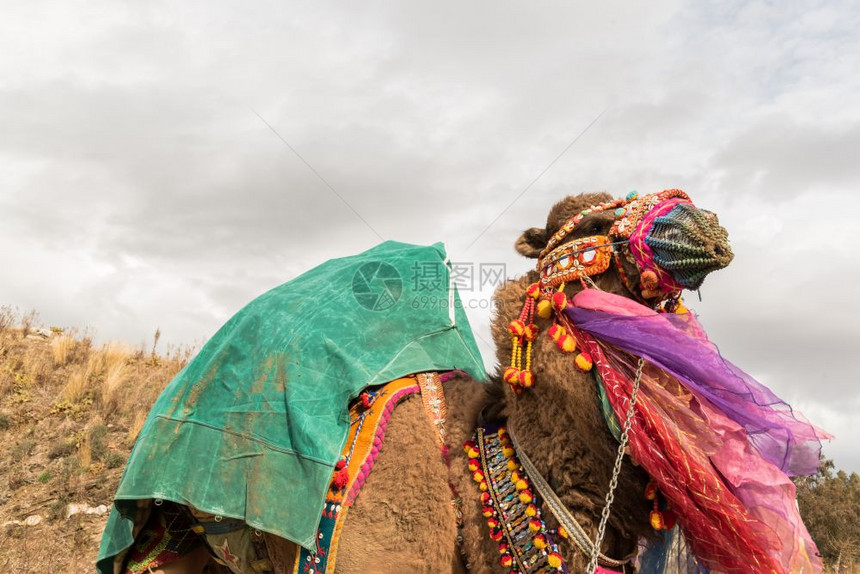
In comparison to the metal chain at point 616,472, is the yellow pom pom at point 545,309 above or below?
above

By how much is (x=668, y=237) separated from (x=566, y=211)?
2.32ft

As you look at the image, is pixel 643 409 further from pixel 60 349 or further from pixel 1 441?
pixel 60 349

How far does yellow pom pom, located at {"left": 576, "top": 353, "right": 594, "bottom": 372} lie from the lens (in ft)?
9.23

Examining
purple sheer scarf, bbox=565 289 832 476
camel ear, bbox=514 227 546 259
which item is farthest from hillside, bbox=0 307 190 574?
purple sheer scarf, bbox=565 289 832 476

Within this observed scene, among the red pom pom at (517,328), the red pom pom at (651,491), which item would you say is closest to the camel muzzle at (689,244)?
the red pom pom at (517,328)

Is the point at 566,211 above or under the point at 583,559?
above

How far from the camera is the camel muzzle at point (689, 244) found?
2740 mm

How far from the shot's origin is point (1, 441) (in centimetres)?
827

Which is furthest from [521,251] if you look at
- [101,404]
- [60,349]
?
[60,349]

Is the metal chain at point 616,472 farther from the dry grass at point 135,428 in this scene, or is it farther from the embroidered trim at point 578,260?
the dry grass at point 135,428

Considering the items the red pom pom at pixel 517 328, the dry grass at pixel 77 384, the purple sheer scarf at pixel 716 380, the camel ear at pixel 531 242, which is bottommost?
the purple sheer scarf at pixel 716 380

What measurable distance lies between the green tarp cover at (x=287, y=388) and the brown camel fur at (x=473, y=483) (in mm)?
286

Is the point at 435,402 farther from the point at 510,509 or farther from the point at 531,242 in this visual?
the point at 531,242

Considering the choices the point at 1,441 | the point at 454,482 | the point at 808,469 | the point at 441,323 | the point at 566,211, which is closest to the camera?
the point at 808,469
